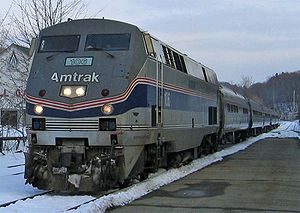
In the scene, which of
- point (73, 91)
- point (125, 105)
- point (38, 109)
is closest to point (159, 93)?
point (125, 105)

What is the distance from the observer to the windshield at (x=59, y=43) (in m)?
12.6

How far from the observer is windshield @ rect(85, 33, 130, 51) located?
40.7 ft

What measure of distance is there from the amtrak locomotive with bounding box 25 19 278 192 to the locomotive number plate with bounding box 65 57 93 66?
11 millimetres

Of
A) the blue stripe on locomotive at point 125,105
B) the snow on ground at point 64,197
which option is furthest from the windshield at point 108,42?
the snow on ground at point 64,197

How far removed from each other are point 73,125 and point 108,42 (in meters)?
2.33

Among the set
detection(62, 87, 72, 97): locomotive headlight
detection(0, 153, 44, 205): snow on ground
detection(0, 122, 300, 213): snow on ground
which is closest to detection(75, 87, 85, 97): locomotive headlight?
detection(62, 87, 72, 97): locomotive headlight

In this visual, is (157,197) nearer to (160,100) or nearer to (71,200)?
(71,200)

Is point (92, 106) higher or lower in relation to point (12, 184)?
higher

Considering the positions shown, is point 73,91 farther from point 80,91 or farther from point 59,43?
point 59,43

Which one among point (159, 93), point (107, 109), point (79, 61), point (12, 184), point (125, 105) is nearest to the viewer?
point (107, 109)

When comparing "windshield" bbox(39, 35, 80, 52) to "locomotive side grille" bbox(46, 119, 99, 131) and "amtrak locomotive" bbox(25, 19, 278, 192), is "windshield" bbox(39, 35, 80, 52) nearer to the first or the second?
"amtrak locomotive" bbox(25, 19, 278, 192)

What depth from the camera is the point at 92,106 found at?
11.5m

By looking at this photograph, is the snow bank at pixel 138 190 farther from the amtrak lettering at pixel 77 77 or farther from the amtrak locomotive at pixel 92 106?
the amtrak lettering at pixel 77 77

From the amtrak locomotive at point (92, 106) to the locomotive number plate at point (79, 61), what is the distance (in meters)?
0.01
